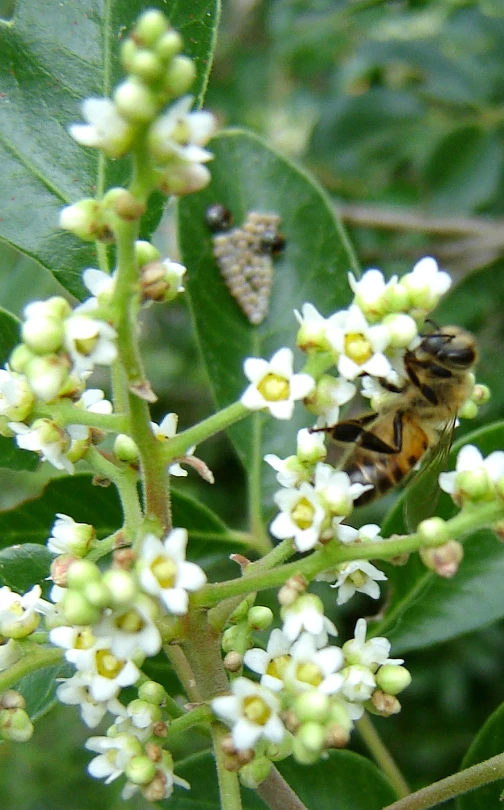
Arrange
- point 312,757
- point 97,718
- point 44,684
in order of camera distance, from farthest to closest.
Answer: point 44,684
point 97,718
point 312,757

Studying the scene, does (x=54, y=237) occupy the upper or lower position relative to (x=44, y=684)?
upper

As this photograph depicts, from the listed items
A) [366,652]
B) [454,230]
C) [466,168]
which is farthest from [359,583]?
[466,168]

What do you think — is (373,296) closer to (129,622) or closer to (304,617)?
(304,617)

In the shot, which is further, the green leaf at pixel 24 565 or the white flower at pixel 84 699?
the green leaf at pixel 24 565

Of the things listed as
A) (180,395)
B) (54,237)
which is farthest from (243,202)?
(180,395)

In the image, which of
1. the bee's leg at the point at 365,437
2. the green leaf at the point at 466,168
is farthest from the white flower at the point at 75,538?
the green leaf at the point at 466,168

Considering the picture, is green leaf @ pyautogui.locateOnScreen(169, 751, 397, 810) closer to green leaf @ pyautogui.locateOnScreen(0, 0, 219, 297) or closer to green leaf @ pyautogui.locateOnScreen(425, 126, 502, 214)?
green leaf @ pyautogui.locateOnScreen(0, 0, 219, 297)

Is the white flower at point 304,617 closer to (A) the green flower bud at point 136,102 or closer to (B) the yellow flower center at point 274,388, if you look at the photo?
(B) the yellow flower center at point 274,388

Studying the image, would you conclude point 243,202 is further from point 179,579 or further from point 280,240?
point 179,579
